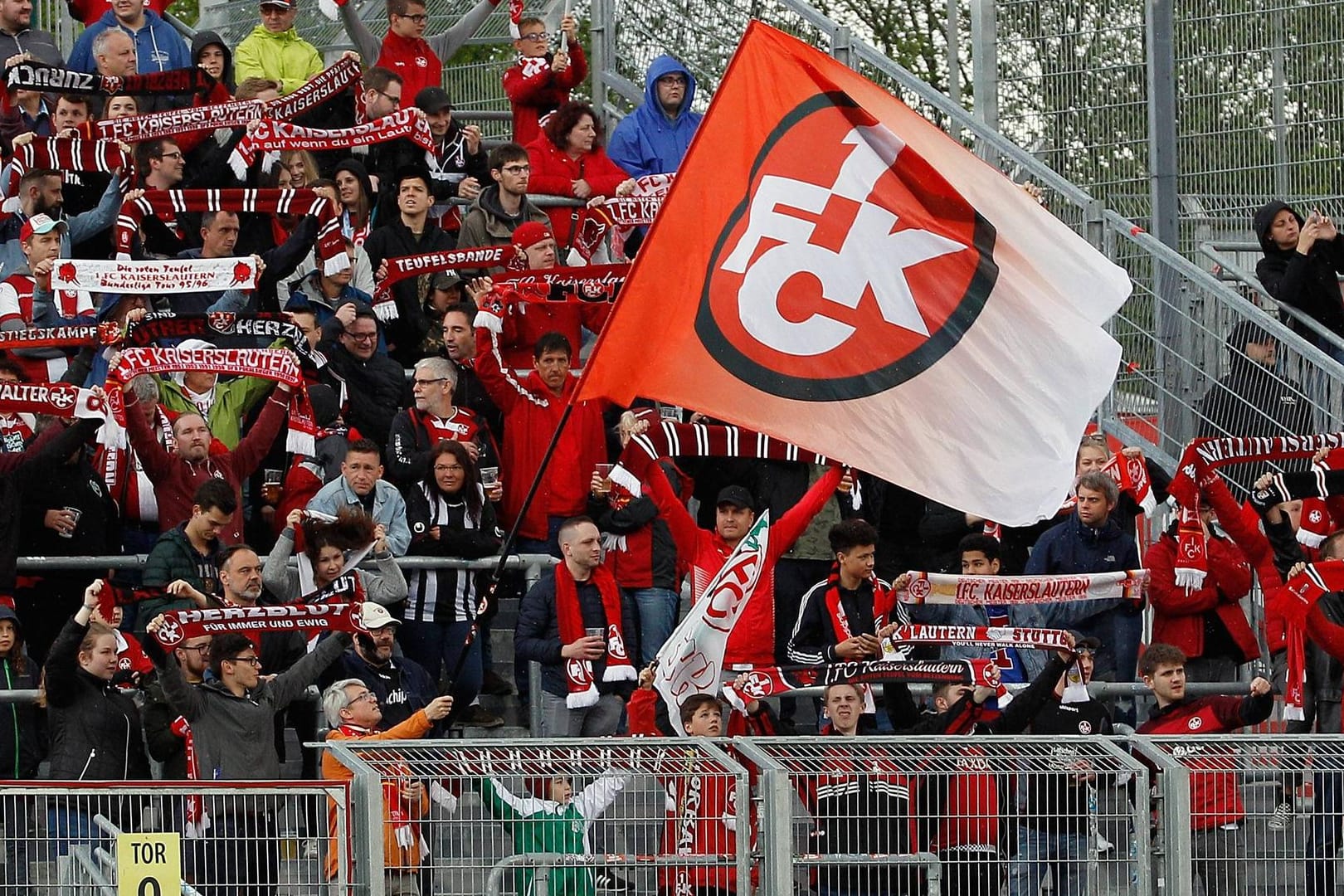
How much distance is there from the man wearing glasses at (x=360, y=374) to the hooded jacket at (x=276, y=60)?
14.7 feet

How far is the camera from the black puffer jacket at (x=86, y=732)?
12.4 meters

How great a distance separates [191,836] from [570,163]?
995cm

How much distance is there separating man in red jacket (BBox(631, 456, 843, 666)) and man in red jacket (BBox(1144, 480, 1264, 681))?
68.1 inches

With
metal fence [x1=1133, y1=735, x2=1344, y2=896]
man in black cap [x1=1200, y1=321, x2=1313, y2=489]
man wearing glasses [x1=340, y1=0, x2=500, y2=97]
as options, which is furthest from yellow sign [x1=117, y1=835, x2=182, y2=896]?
man wearing glasses [x1=340, y1=0, x2=500, y2=97]

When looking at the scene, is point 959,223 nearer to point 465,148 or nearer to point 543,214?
point 543,214

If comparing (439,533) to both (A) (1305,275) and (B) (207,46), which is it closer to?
(A) (1305,275)

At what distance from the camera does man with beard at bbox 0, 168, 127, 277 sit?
55.6 ft

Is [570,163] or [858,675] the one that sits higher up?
[570,163]

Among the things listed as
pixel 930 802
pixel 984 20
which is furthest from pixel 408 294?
pixel 930 802

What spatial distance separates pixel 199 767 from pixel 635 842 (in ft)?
8.41

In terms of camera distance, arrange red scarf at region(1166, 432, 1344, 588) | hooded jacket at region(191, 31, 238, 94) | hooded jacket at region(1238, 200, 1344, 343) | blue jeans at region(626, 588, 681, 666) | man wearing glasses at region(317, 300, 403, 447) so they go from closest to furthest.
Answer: red scarf at region(1166, 432, 1344, 588) → blue jeans at region(626, 588, 681, 666) → man wearing glasses at region(317, 300, 403, 447) → hooded jacket at region(1238, 200, 1344, 343) → hooded jacket at region(191, 31, 238, 94)

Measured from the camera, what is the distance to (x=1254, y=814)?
1077 centimetres

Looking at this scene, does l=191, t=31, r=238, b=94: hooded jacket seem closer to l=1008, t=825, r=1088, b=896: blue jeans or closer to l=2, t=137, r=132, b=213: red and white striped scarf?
l=2, t=137, r=132, b=213: red and white striped scarf

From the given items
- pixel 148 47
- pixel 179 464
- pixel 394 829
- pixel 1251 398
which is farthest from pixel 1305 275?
pixel 394 829
